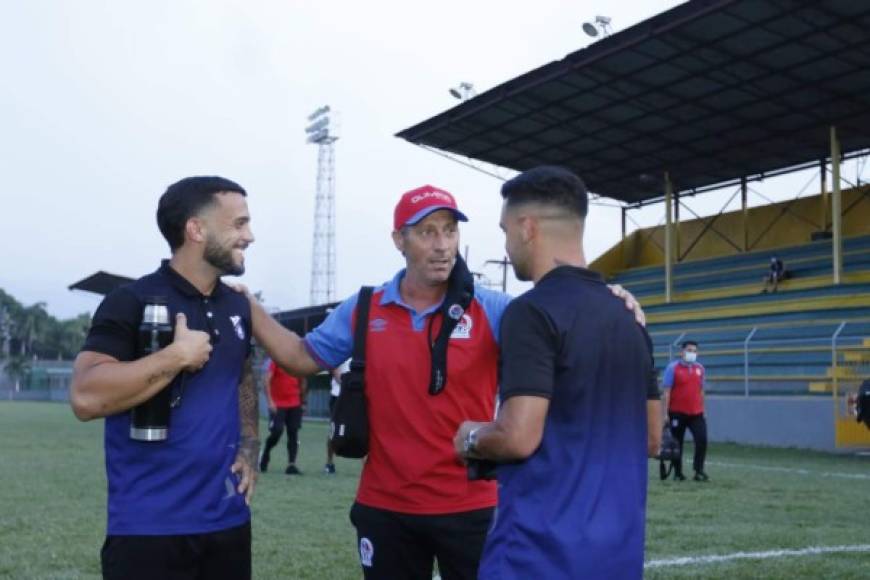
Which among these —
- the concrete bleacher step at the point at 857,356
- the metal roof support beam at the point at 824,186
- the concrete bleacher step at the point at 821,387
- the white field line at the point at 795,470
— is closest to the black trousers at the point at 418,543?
the white field line at the point at 795,470

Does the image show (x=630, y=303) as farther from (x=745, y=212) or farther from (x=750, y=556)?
(x=745, y=212)

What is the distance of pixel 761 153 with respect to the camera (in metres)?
36.6

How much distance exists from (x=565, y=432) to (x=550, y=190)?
778 millimetres

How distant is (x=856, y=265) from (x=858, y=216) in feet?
15.7

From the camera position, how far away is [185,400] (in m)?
3.71

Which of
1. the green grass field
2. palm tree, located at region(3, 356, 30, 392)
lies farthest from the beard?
palm tree, located at region(3, 356, 30, 392)

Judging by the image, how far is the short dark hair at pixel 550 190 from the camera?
11.0 feet

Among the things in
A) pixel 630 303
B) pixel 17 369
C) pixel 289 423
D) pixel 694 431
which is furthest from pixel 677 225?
pixel 17 369

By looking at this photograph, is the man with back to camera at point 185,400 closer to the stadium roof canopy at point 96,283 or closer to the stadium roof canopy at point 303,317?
the stadium roof canopy at point 96,283

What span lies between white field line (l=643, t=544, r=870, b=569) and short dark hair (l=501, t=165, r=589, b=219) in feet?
16.1

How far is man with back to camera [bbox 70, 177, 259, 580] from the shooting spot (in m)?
3.48

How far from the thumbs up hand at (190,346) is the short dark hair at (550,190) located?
1.13 meters

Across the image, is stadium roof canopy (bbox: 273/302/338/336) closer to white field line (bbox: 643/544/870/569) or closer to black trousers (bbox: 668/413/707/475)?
black trousers (bbox: 668/413/707/475)

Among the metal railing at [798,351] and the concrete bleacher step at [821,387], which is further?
the concrete bleacher step at [821,387]
